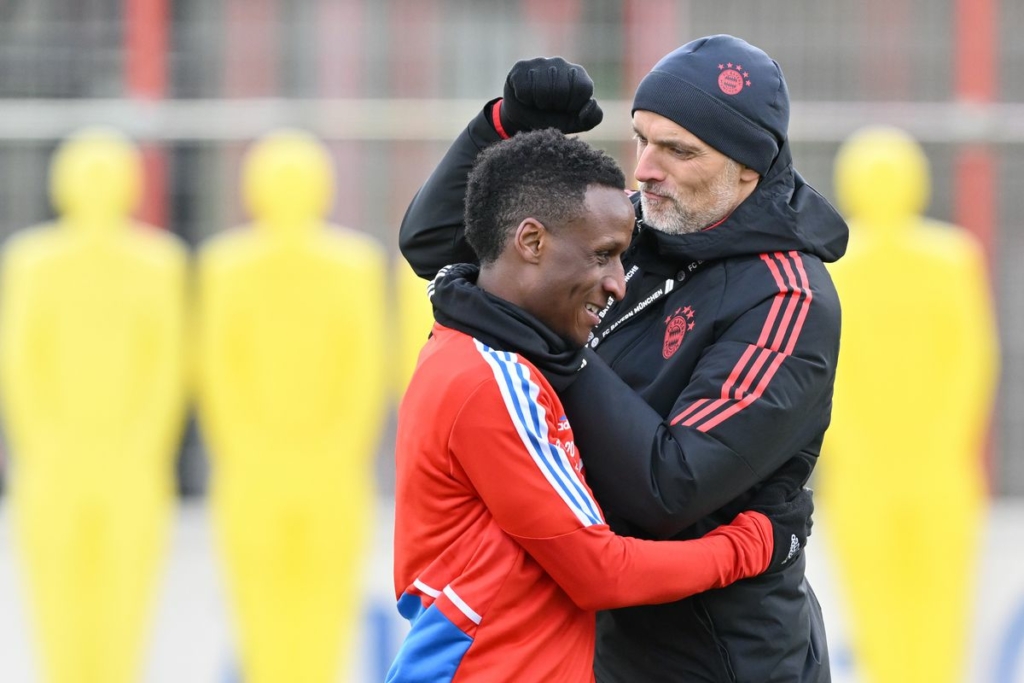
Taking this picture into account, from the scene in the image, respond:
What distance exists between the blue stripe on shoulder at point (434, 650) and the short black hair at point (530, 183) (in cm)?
49

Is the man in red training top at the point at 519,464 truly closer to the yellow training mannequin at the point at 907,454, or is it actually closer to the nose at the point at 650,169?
the nose at the point at 650,169

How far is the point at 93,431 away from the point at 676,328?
3796 mm

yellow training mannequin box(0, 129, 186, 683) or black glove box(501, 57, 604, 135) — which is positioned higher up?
black glove box(501, 57, 604, 135)

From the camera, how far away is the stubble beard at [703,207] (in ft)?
7.98

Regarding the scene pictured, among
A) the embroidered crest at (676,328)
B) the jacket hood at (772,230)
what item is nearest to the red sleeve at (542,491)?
the embroidered crest at (676,328)

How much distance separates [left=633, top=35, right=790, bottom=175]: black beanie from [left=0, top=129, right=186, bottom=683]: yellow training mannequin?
373cm

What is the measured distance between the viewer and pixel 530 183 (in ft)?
7.10

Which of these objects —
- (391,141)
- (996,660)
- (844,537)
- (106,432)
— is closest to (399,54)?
(391,141)

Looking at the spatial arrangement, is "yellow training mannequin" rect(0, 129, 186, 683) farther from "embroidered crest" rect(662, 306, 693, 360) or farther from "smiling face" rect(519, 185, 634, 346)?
"smiling face" rect(519, 185, 634, 346)

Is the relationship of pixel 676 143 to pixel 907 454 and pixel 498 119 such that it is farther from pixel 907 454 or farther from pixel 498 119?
pixel 907 454

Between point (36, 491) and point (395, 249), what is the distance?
2.14 m

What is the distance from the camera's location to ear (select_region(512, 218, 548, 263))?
7.05 feet

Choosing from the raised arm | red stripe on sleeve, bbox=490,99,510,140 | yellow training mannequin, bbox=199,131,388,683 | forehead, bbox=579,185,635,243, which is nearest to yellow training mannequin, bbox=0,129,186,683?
yellow training mannequin, bbox=199,131,388,683

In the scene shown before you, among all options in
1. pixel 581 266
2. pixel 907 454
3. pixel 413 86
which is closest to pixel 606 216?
pixel 581 266
